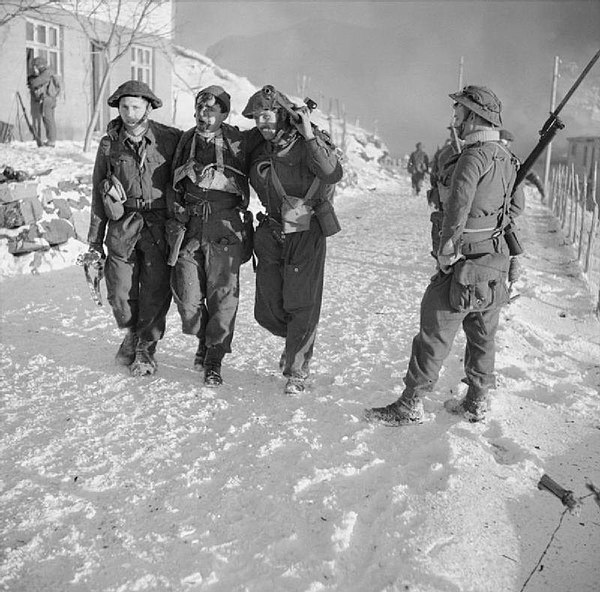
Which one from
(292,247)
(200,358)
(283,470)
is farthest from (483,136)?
(200,358)

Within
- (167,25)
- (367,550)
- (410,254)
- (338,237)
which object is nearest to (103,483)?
(367,550)

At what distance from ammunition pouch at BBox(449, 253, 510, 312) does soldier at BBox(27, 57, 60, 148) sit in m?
11.1

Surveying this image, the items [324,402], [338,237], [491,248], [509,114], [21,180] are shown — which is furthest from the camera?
[509,114]

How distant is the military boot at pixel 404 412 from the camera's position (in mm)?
3754

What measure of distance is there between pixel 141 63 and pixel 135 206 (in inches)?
568

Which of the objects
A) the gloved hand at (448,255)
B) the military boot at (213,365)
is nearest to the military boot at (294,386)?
the military boot at (213,365)

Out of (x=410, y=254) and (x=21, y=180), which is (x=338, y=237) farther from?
(x=21, y=180)

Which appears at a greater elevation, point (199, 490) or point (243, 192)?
point (243, 192)

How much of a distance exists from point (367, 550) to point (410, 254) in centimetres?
747

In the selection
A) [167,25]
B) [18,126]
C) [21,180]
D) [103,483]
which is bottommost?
[103,483]

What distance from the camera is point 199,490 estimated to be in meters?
3.08

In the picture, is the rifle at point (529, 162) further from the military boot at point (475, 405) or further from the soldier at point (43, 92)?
the soldier at point (43, 92)

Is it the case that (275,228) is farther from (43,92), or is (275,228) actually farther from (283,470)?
(43,92)

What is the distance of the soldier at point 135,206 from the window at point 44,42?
11.6 m
